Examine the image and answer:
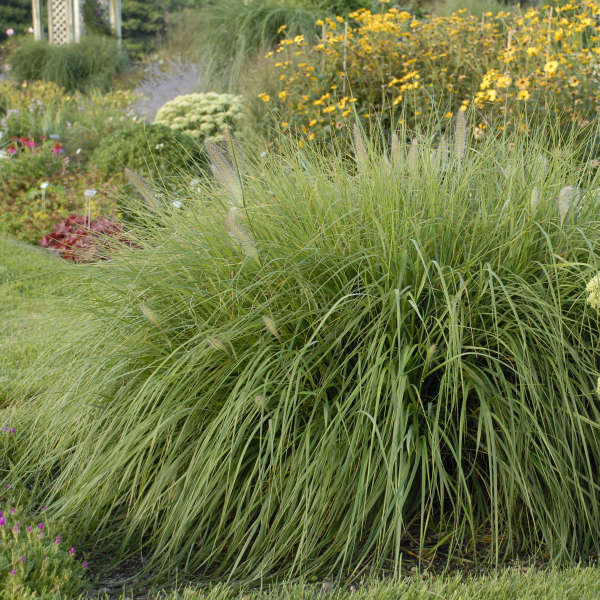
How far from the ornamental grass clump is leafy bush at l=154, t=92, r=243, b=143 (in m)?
7.18

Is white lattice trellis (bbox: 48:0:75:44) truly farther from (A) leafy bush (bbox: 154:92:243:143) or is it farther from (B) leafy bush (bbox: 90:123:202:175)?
(B) leafy bush (bbox: 90:123:202:175)

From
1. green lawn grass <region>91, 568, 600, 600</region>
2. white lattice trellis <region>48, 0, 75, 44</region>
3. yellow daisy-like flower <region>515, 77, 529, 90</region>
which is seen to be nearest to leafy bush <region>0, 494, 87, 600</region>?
green lawn grass <region>91, 568, 600, 600</region>

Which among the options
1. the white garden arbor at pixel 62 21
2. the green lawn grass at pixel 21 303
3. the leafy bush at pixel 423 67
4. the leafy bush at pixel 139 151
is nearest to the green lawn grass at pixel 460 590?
the green lawn grass at pixel 21 303

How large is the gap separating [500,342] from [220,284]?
102 centimetres

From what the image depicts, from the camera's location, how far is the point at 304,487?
226 centimetres

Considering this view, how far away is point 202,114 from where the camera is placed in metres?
10.2

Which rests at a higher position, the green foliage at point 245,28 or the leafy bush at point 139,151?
the green foliage at point 245,28

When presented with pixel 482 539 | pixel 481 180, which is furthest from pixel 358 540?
pixel 481 180

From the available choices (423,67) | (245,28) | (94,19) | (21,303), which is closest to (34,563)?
(21,303)

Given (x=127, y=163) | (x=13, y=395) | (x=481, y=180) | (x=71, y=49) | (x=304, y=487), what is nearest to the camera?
(x=304, y=487)

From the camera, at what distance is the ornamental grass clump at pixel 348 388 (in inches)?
85.7

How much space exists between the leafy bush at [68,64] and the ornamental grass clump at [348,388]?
15.6m

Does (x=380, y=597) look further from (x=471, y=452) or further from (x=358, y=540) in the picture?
(x=471, y=452)

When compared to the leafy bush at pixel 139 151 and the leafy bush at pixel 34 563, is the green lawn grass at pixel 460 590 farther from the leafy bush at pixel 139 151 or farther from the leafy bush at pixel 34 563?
the leafy bush at pixel 139 151
